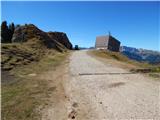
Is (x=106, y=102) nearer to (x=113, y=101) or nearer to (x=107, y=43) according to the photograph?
(x=113, y=101)

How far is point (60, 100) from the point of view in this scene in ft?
35.4

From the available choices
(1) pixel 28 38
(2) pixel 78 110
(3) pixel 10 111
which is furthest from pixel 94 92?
(1) pixel 28 38

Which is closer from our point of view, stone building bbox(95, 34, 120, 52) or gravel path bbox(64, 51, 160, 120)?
gravel path bbox(64, 51, 160, 120)

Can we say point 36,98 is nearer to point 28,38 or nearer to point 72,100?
point 72,100

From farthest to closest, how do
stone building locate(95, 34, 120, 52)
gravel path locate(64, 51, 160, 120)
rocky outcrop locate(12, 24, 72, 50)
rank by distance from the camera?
stone building locate(95, 34, 120, 52), rocky outcrop locate(12, 24, 72, 50), gravel path locate(64, 51, 160, 120)

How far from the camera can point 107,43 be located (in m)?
95.7

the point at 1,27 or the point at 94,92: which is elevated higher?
the point at 1,27

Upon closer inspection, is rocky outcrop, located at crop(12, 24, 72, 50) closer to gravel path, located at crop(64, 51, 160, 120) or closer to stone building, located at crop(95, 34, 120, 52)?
stone building, located at crop(95, 34, 120, 52)

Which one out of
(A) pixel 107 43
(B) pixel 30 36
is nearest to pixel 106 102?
(B) pixel 30 36

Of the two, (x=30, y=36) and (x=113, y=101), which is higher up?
(x=30, y=36)

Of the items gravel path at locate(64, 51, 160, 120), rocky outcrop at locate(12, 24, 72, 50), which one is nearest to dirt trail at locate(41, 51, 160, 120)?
gravel path at locate(64, 51, 160, 120)

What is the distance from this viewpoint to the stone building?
96.2 metres

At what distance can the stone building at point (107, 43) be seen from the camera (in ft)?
316

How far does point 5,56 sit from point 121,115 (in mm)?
23617
